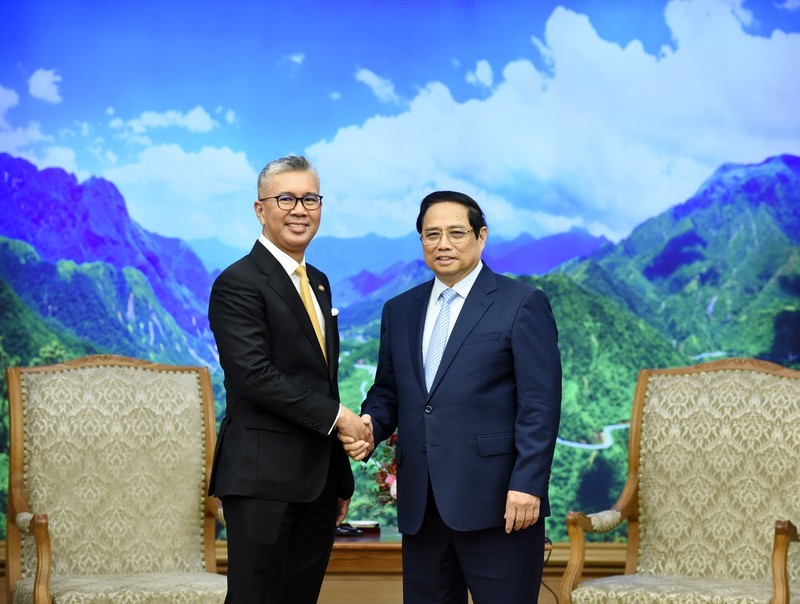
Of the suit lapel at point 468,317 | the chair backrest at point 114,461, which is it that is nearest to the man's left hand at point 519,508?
the suit lapel at point 468,317

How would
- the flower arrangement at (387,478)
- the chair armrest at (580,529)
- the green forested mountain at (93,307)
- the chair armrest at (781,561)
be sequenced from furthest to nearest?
the green forested mountain at (93,307) < the flower arrangement at (387,478) < the chair armrest at (580,529) < the chair armrest at (781,561)

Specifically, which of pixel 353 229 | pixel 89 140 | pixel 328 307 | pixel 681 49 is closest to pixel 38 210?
pixel 89 140

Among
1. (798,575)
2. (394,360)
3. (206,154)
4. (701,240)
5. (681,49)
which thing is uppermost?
(681,49)

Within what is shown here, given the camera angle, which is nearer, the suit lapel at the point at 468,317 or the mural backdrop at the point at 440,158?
the suit lapel at the point at 468,317

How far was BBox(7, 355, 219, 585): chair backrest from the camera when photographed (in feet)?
11.8

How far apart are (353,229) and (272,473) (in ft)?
8.91

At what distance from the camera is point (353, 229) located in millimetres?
5070

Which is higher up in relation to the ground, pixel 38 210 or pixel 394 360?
pixel 38 210

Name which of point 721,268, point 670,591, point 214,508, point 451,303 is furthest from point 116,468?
point 721,268

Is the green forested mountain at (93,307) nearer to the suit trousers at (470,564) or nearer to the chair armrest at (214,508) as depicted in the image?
the chair armrest at (214,508)

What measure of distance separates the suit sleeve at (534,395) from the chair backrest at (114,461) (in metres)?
1.61

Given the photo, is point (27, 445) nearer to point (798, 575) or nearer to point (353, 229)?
point (353, 229)

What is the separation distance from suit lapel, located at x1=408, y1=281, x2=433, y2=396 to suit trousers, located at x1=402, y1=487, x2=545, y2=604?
0.95ft

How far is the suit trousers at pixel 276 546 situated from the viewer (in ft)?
8.04
